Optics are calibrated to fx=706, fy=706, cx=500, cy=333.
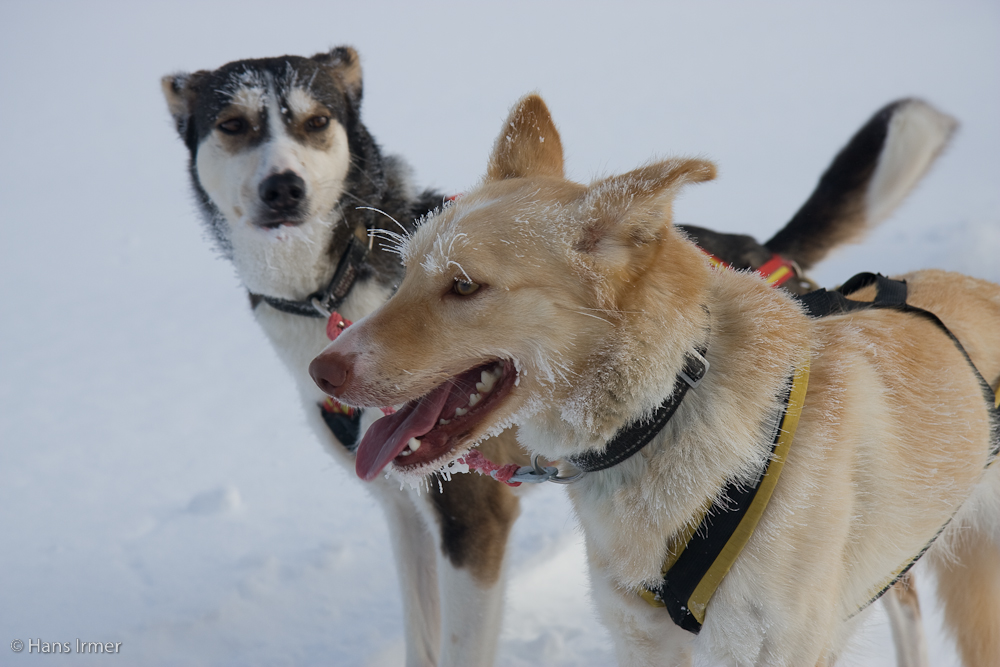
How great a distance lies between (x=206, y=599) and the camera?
3.25 meters

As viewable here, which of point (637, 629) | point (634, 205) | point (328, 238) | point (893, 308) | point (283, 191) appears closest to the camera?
point (634, 205)

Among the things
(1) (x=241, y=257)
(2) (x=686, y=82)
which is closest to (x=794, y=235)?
(1) (x=241, y=257)

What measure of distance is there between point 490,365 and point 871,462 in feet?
2.77

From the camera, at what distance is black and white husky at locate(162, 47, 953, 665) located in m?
2.33

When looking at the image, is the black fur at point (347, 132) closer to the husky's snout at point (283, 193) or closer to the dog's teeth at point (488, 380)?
the husky's snout at point (283, 193)

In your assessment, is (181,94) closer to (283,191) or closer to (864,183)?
(283,191)

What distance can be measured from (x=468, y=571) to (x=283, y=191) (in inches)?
54.2

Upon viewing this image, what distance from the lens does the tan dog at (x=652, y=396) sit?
4.59ft

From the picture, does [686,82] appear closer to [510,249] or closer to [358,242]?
[358,242]

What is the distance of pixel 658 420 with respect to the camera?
1439 mm

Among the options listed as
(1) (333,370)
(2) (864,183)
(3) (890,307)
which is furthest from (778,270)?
(1) (333,370)

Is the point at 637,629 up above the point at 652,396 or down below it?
below

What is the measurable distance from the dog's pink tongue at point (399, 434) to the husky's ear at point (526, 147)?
0.63m

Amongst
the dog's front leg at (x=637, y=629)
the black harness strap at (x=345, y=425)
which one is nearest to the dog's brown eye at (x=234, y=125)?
the black harness strap at (x=345, y=425)
